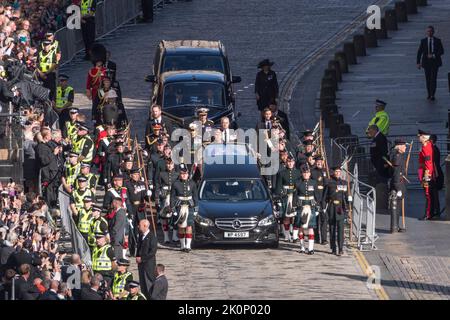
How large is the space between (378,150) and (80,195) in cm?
732

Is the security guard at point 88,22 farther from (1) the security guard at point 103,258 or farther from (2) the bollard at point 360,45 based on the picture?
(1) the security guard at point 103,258

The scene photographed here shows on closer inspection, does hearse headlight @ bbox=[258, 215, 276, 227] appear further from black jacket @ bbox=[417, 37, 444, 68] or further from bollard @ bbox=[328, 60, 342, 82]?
bollard @ bbox=[328, 60, 342, 82]

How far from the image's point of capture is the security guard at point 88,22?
174 ft

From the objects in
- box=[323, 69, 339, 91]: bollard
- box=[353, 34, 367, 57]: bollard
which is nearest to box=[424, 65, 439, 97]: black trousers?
box=[323, 69, 339, 91]: bollard

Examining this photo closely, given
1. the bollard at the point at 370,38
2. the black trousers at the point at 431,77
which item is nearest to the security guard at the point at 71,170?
Answer: the black trousers at the point at 431,77

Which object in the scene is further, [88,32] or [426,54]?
[88,32]

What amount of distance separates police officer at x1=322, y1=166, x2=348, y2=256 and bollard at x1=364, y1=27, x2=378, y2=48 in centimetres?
1919

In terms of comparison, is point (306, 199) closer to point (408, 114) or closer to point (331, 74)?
point (408, 114)

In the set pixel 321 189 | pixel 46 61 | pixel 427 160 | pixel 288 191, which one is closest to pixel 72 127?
pixel 46 61

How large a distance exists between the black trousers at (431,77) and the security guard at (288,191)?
11915mm

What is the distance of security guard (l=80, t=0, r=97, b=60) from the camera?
53.0 m

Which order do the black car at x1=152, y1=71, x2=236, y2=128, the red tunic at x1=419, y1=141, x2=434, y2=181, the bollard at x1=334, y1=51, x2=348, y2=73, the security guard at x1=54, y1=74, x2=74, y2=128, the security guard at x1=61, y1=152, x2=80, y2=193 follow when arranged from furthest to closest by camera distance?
the bollard at x1=334, y1=51, x2=348, y2=73 < the security guard at x1=54, y1=74, x2=74, y2=128 < the black car at x1=152, y1=71, x2=236, y2=128 < the red tunic at x1=419, y1=141, x2=434, y2=181 < the security guard at x1=61, y1=152, x2=80, y2=193

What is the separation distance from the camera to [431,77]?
49.8 m

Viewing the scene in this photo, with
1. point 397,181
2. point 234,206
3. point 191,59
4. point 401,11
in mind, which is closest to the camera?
point 234,206
